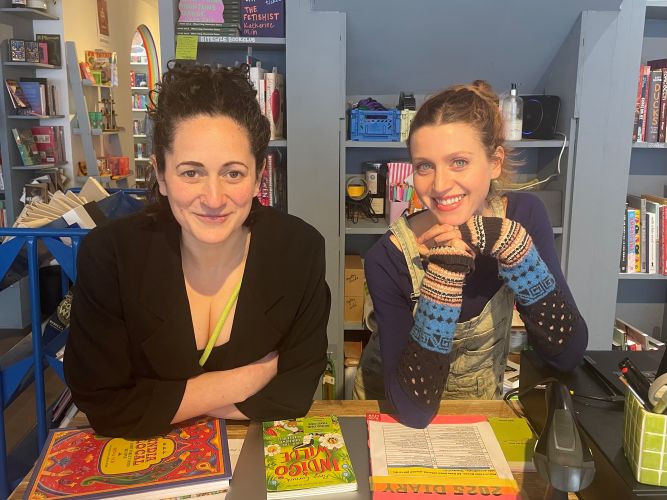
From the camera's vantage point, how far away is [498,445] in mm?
1029

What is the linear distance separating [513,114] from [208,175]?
1877 mm

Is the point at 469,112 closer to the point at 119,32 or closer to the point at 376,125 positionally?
the point at 376,125

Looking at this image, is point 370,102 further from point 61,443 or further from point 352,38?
point 61,443

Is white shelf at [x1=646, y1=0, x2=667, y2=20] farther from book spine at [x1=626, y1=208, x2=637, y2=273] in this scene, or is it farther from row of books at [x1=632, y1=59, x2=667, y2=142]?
book spine at [x1=626, y1=208, x2=637, y2=273]

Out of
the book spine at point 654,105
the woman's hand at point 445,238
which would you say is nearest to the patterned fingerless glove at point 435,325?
the woman's hand at point 445,238

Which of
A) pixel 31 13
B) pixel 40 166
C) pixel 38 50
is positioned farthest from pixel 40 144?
pixel 31 13

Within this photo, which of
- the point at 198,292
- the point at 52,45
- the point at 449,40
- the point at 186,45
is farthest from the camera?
the point at 52,45

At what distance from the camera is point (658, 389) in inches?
32.4

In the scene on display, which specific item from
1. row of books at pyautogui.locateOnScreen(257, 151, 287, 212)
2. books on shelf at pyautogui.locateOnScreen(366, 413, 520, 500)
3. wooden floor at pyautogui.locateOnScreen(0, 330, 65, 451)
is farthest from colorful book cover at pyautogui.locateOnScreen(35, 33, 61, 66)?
books on shelf at pyautogui.locateOnScreen(366, 413, 520, 500)

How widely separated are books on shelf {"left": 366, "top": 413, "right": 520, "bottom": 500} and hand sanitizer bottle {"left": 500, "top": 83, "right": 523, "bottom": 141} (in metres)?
1.77

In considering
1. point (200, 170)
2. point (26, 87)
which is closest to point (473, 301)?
point (200, 170)

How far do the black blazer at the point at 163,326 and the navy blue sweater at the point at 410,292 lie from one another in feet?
0.43

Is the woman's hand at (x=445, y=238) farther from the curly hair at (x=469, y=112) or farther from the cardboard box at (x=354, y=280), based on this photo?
the cardboard box at (x=354, y=280)

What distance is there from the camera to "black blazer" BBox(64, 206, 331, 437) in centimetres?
110
